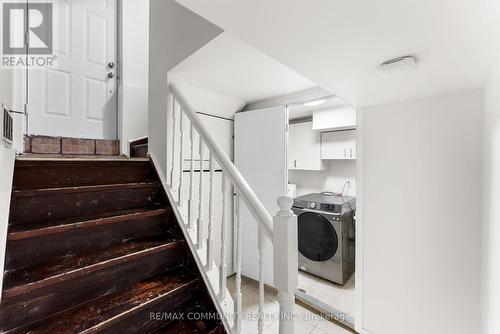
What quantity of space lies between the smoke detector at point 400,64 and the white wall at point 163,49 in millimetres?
955

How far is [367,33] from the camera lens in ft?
2.44

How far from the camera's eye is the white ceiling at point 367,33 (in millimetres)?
622

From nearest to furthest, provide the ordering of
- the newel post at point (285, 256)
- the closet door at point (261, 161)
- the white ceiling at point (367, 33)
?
the white ceiling at point (367, 33) < the newel post at point (285, 256) < the closet door at point (261, 161)

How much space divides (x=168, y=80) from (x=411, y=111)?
1665mm

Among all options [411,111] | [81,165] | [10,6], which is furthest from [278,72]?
[10,6]

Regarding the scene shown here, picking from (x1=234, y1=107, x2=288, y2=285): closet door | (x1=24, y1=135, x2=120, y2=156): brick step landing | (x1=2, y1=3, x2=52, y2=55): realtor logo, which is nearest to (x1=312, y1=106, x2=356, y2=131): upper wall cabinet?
(x1=234, y1=107, x2=288, y2=285): closet door

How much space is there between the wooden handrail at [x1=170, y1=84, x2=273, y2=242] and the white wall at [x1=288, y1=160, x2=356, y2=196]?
7.37 feet

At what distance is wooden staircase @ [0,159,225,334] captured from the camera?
0.90 meters

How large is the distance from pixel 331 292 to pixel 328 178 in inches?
57.3

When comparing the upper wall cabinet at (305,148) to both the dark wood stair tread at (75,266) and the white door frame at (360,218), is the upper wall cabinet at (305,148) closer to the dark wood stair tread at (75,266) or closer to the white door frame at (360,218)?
the white door frame at (360,218)

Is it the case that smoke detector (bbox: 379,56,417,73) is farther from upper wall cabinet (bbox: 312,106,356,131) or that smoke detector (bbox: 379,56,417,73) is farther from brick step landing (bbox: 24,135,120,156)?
brick step landing (bbox: 24,135,120,156)

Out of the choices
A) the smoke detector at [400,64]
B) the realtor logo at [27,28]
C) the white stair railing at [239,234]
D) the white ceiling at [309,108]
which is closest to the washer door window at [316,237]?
the white ceiling at [309,108]

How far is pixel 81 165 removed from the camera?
4.54 feet

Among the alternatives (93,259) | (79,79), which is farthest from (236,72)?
(79,79)
